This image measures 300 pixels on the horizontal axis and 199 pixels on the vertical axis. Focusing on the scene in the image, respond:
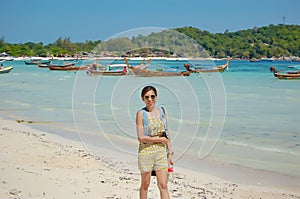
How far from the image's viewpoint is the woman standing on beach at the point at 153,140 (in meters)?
3.60

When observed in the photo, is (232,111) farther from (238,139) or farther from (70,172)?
(70,172)

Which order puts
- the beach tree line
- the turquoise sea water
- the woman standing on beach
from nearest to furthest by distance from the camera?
the woman standing on beach → the turquoise sea water → the beach tree line

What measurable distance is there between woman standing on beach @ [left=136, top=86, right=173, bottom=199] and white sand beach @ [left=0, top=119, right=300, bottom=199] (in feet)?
3.63

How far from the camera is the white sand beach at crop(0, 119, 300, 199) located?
4.66m

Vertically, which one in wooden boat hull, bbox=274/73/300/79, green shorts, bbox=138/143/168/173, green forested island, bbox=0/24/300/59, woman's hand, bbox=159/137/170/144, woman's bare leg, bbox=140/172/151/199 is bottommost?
wooden boat hull, bbox=274/73/300/79

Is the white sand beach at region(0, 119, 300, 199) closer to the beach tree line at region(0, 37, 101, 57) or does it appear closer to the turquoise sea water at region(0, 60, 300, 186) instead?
the turquoise sea water at region(0, 60, 300, 186)

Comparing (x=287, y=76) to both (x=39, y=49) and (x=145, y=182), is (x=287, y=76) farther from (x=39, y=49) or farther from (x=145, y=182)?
(x=39, y=49)

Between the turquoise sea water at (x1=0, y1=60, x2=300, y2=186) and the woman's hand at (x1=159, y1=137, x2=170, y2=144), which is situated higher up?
the woman's hand at (x1=159, y1=137, x2=170, y2=144)

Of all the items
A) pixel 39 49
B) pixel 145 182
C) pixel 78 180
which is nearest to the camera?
pixel 145 182

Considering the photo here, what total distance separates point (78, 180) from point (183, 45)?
85.8 inches

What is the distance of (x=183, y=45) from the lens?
5.59 metres

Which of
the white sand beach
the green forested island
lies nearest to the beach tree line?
the green forested island

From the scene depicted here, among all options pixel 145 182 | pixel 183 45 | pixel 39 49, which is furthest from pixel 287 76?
pixel 39 49

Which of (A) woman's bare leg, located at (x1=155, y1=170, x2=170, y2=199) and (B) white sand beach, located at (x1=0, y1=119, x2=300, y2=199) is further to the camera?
(B) white sand beach, located at (x1=0, y1=119, x2=300, y2=199)
